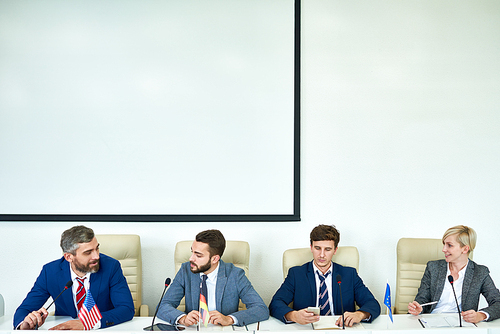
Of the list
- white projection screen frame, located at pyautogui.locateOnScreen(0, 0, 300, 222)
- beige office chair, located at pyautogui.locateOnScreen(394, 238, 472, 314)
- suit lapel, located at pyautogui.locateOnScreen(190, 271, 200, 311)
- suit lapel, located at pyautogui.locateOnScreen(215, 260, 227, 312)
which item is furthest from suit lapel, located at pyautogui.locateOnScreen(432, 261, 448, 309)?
suit lapel, located at pyautogui.locateOnScreen(190, 271, 200, 311)

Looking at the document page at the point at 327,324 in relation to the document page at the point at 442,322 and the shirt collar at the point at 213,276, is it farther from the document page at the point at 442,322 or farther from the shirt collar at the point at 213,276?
the shirt collar at the point at 213,276

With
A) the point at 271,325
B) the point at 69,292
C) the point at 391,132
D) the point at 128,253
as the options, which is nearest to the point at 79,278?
the point at 69,292

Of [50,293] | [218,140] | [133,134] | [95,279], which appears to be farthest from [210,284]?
[133,134]

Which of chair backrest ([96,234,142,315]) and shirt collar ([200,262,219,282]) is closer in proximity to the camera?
shirt collar ([200,262,219,282])

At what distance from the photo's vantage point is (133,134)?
3201 millimetres

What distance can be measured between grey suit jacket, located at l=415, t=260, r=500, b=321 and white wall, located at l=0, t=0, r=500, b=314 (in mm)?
722

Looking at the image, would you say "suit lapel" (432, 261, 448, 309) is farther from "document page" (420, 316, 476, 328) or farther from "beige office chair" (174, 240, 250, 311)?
"beige office chair" (174, 240, 250, 311)

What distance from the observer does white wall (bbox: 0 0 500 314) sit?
3.32m

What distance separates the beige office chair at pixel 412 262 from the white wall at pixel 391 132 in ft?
1.35

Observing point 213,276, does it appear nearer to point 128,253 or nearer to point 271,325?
point 271,325

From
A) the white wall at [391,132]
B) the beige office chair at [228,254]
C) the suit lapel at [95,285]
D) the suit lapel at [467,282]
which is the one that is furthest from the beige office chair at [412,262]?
the suit lapel at [95,285]

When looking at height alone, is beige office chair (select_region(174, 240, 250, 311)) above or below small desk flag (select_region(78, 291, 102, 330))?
above

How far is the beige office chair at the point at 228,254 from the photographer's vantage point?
2.75 metres

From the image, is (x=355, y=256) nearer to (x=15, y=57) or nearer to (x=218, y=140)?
(x=218, y=140)
